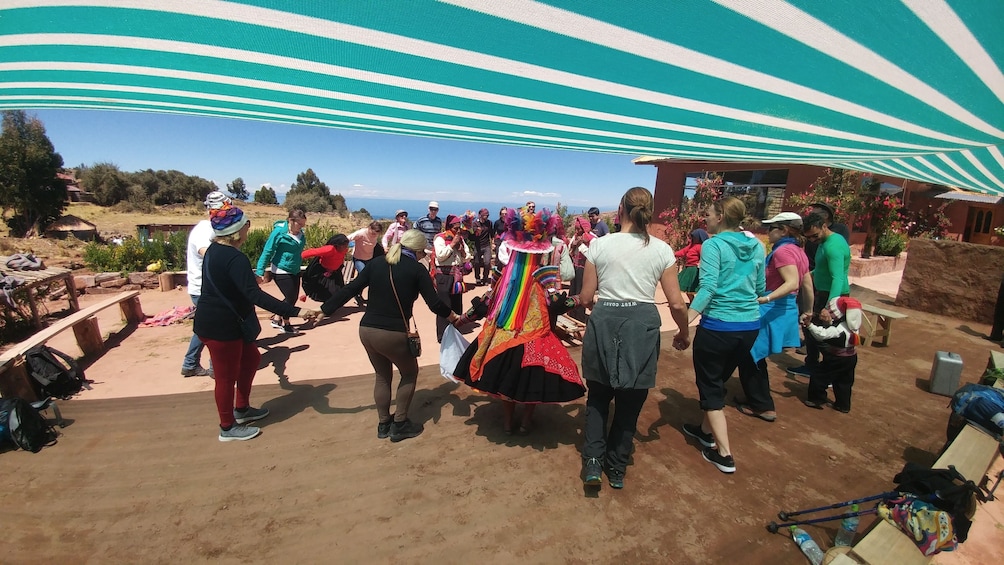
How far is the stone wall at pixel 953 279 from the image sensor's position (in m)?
6.11

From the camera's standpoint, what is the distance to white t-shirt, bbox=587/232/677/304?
2.15m

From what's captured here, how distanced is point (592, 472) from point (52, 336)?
192 inches

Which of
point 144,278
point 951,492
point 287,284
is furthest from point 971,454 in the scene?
point 144,278

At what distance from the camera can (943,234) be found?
39.1 feet

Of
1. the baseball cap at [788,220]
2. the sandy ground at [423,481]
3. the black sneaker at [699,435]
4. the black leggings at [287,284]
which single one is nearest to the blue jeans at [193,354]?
the sandy ground at [423,481]

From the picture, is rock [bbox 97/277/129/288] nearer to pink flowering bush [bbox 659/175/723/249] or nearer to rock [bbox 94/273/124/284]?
rock [bbox 94/273/124/284]

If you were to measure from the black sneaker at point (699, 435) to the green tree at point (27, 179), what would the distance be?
27116mm

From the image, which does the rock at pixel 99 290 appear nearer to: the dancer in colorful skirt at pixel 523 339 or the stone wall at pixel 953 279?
the dancer in colorful skirt at pixel 523 339

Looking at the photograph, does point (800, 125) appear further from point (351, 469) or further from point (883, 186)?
point (883, 186)

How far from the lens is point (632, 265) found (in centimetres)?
215

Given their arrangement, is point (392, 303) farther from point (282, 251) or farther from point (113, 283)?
point (113, 283)

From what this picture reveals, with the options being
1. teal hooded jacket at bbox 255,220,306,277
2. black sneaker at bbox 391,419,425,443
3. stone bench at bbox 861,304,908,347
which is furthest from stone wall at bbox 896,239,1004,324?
teal hooded jacket at bbox 255,220,306,277

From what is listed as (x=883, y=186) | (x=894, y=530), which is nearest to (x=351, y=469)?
(x=894, y=530)

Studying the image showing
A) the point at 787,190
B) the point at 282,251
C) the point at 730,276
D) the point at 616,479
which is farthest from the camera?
the point at 787,190
